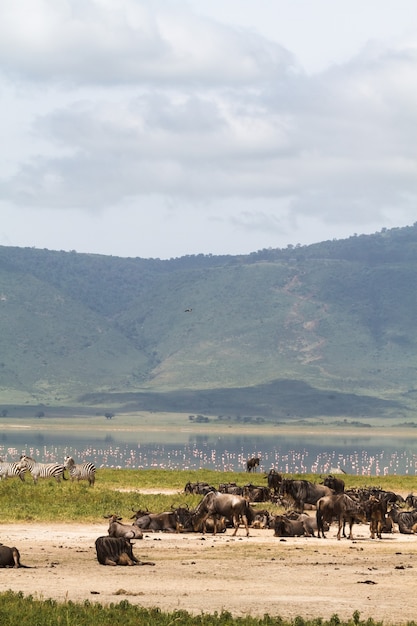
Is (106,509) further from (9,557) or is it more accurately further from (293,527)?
(9,557)

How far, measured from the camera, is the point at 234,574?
30.2 m

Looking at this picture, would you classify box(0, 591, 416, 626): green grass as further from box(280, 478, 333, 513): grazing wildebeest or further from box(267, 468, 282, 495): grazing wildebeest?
box(267, 468, 282, 495): grazing wildebeest

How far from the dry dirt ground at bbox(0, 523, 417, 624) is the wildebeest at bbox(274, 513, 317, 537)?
1.42 feet

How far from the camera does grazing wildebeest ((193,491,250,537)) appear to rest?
40031mm

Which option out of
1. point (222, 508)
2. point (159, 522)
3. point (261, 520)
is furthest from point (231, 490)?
point (222, 508)

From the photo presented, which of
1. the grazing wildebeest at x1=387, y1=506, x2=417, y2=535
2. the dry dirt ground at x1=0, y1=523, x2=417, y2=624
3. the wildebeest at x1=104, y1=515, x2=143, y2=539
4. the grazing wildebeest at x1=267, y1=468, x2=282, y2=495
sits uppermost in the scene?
the grazing wildebeest at x1=267, y1=468, x2=282, y2=495

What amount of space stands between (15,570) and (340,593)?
7023 mm

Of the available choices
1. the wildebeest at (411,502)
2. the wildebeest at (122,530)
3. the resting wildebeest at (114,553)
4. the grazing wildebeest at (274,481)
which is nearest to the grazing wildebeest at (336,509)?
the wildebeest at (122,530)

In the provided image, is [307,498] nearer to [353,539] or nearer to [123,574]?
[353,539]

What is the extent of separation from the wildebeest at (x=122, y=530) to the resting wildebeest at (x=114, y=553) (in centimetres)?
338

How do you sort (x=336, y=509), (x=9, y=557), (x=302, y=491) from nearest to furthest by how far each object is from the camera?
1. (x=9, y=557)
2. (x=336, y=509)
3. (x=302, y=491)

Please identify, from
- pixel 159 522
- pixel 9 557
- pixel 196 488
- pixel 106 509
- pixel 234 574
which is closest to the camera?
pixel 234 574

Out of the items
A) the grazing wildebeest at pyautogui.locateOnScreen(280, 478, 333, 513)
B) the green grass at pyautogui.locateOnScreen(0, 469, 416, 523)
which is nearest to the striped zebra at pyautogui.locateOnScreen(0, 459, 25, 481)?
the green grass at pyautogui.locateOnScreen(0, 469, 416, 523)

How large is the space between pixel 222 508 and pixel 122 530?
15.2 ft
